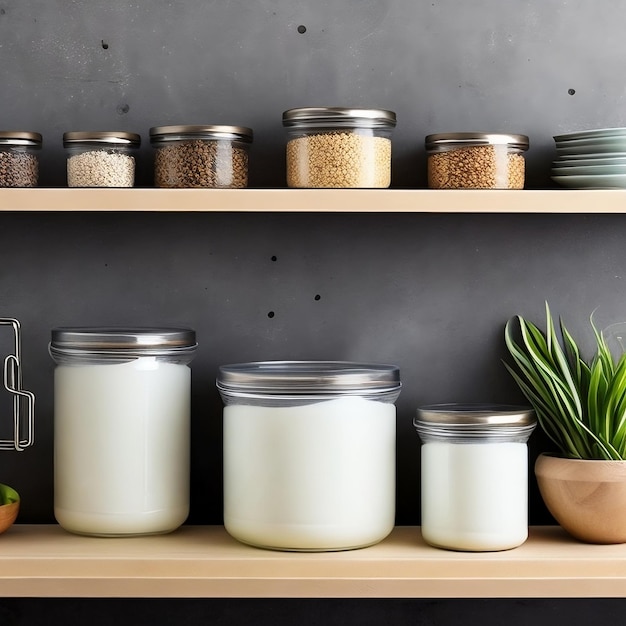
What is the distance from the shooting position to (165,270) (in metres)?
1.16

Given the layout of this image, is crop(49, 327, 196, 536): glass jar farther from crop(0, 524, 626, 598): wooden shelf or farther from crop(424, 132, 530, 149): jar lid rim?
crop(424, 132, 530, 149): jar lid rim

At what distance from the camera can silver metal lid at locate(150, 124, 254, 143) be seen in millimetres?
1026

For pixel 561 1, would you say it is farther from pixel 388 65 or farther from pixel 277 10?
pixel 277 10

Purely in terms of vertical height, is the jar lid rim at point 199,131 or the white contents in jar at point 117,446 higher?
the jar lid rim at point 199,131

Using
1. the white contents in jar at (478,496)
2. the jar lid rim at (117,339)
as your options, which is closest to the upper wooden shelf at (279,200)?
the jar lid rim at (117,339)

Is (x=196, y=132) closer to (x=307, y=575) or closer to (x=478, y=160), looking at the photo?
(x=478, y=160)

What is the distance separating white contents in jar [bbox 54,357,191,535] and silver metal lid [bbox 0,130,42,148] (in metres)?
0.26

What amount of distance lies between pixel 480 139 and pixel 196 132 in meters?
0.33

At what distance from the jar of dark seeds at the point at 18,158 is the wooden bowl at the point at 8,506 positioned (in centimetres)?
36

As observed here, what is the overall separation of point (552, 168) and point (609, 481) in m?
0.39

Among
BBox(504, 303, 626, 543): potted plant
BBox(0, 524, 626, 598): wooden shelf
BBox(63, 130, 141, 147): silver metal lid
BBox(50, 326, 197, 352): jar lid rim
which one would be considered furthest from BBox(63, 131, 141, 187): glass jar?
BBox(504, 303, 626, 543): potted plant

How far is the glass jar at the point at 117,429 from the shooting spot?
3.36 ft

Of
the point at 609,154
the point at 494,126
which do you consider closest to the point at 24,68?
the point at 494,126

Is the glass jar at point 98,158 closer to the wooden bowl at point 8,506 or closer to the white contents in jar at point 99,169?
the white contents in jar at point 99,169
